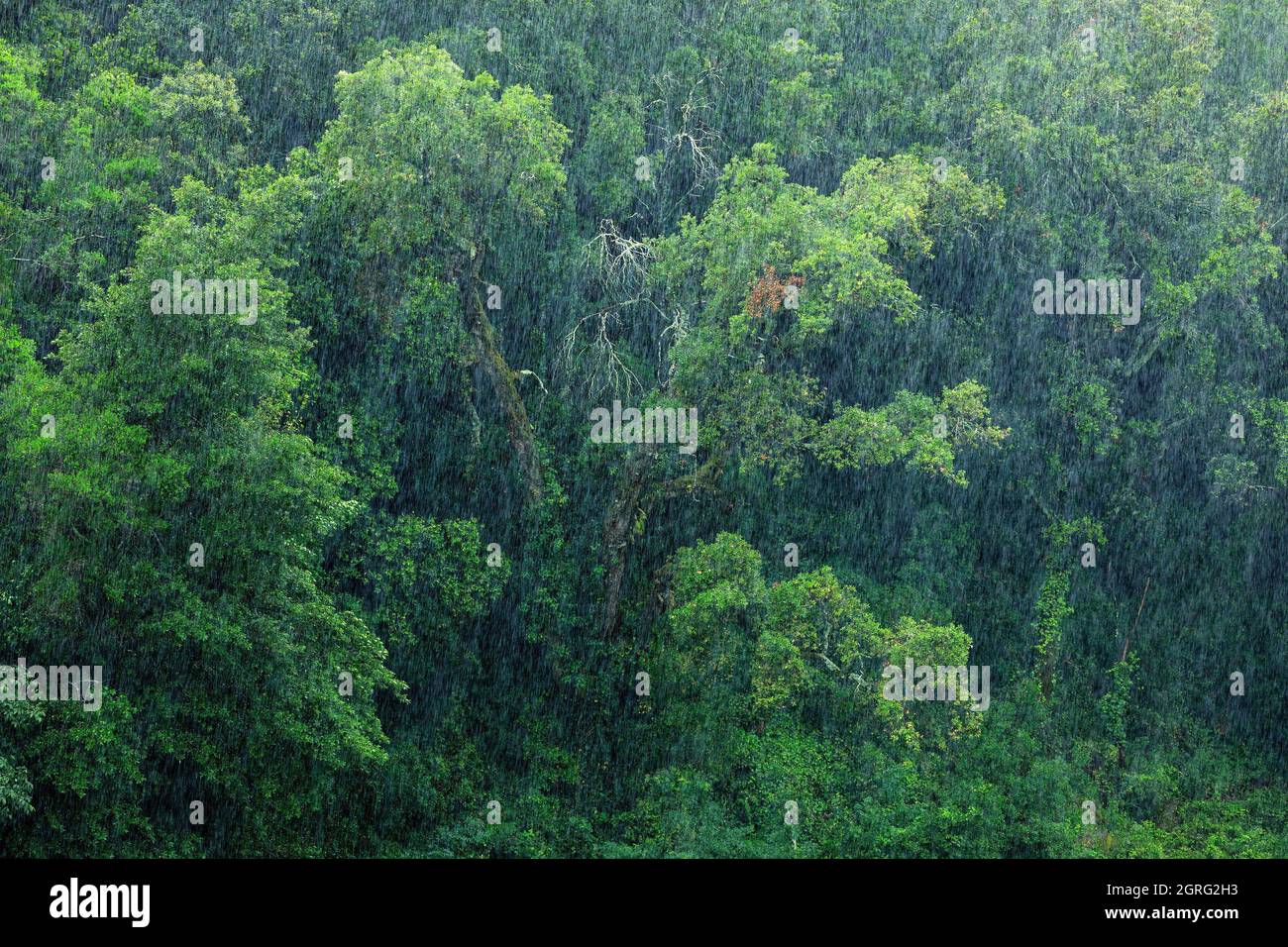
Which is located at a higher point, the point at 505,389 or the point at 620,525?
the point at 505,389

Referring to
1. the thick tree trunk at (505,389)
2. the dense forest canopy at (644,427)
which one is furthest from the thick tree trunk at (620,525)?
the thick tree trunk at (505,389)

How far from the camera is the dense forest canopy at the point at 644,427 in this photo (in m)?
18.6

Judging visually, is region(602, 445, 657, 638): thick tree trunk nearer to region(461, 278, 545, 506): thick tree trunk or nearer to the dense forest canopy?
the dense forest canopy

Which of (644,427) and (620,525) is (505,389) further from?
(620,525)

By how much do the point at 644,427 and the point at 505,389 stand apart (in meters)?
Answer: 2.40

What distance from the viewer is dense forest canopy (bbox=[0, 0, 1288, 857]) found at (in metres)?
18.6

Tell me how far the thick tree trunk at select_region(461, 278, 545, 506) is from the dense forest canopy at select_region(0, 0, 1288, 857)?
6 cm

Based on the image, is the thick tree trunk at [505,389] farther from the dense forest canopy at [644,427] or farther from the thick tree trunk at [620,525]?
the thick tree trunk at [620,525]

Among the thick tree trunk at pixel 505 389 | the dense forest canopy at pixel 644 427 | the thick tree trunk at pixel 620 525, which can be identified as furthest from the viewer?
the thick tree trunk at pixel 620 525

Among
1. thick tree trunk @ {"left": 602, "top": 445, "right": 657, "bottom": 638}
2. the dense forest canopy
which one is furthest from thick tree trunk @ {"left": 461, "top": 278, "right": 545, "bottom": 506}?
thick tree trunk @ {"left": 602, "top": 445, "right": 657, "bottom": 638}

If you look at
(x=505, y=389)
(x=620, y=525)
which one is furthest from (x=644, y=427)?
(x=505, y=389)

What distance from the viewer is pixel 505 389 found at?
938 inches

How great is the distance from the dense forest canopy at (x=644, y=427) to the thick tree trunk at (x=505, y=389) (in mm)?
61

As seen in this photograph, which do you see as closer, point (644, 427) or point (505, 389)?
point (644, 427)
